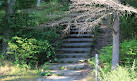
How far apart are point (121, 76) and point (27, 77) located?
3.73m

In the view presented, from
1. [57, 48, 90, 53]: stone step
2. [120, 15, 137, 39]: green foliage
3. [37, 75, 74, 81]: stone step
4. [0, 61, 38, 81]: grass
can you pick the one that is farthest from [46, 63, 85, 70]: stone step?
[120, 15, 137, 39]: green foliage

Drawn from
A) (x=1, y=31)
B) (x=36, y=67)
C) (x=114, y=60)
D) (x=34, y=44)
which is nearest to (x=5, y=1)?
(x=1, y=31)

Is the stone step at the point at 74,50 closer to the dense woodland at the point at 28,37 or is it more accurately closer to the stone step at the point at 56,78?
the dense woodland at the point at 28,37

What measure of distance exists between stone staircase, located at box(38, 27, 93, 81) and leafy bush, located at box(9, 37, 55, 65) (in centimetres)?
58

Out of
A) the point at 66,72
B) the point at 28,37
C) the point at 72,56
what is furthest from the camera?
the point at 72,56

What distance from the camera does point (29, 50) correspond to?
6.43m

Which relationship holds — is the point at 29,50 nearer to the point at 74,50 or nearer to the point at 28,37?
the point at 28,37

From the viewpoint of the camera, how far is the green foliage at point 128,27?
23.4 ft

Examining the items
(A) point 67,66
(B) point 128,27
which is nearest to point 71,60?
(A) point 67,66

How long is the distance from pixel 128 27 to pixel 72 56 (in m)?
3.11

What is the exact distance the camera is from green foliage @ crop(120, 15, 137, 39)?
7.13 meters

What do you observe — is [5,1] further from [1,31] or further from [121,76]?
[121,76]

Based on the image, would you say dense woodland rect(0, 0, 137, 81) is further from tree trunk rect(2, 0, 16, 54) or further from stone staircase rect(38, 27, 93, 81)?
stone staircase rect(38, 27, 93, 81)

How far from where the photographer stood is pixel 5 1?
7012 millimetres
